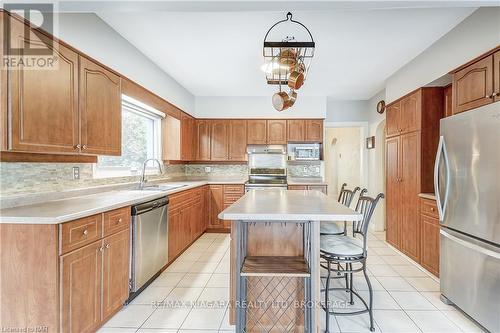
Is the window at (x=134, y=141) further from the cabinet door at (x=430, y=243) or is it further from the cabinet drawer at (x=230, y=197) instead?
the cabinet door at (x=430, y=243)

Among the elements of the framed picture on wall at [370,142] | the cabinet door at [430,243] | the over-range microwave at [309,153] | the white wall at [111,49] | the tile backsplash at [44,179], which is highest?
the white wall at [111,49]

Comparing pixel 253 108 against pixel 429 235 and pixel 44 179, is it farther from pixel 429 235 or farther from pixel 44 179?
pixel 44 179

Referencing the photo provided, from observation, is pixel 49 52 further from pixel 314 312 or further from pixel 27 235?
pixel 314 312

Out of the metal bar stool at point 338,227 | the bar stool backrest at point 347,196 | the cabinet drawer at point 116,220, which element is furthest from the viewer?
the bar stool backrest at point 347,196

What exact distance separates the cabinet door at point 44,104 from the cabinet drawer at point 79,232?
0.59 m

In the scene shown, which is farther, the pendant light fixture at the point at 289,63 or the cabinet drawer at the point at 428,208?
the cabinet drawer at the point at 428,208

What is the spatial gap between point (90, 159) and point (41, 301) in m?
1.36

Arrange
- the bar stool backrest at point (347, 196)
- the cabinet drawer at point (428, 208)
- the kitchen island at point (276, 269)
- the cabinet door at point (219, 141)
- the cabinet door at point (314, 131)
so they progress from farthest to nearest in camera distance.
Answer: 1. the cabinet door at point (219, 141)
2. the cabinet door at point (314, 131)
3. the cabinet drawer at point (428, 208)
4. the bar stool backrest at point (347, 196)
5. the kitchen island at point (276, 269)

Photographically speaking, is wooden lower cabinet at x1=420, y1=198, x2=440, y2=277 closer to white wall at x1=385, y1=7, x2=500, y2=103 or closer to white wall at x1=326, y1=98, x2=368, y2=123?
white wall at x1=385, y1=7, x2=500, y2=103

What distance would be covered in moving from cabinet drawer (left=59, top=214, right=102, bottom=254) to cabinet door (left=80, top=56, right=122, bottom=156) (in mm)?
721

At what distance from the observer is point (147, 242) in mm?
2574

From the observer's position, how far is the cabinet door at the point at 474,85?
7.08 ft

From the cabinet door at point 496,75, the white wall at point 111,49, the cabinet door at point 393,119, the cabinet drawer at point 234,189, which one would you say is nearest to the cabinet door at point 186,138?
the white wall at point 111,49

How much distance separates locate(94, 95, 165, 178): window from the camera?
3079 mm
